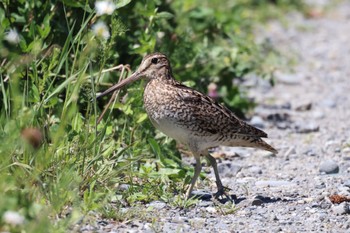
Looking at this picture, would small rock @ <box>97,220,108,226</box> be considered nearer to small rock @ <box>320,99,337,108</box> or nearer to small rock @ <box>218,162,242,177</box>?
small rock @ <box>218,162,242,177</box>

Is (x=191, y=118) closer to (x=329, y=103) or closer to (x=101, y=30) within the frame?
(x=101, y=30)

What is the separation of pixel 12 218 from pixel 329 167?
3.62 meters

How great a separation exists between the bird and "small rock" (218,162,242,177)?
1.97ft

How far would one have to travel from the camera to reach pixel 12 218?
4648mm

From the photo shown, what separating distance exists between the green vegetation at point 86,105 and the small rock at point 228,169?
1.69 feet

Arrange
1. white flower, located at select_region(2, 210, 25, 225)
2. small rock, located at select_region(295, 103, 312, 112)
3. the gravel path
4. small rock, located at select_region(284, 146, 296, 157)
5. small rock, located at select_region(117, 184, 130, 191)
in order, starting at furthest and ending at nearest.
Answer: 1. small rock, located at select_region(295, 103, 312, 112)
2. small rock, located at select_region(284, 146, 296, 157)
3. small rock, located at select_region(117, 184, 130, 191)
4. the gravel path
5. white flower, located at select_region(2, 210, 25, 225)

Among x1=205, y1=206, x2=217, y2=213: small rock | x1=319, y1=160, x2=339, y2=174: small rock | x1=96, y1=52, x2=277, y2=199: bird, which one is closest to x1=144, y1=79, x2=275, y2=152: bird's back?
x1=96, y1=52, x2=277, y2=199: bird

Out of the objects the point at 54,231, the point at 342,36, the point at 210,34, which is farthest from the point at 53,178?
the point at 342,36

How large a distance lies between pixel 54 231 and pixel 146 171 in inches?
67.8

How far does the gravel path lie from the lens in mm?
5910

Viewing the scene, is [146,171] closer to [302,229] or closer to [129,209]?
[129,209]

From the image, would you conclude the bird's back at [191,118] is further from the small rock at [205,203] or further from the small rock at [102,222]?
the small rock at [102,222]

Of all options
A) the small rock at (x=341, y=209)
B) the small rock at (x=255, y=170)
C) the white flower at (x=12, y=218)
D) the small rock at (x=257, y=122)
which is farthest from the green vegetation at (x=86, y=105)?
the small rock at (x=341, y=209)

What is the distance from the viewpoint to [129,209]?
590 centimetres
